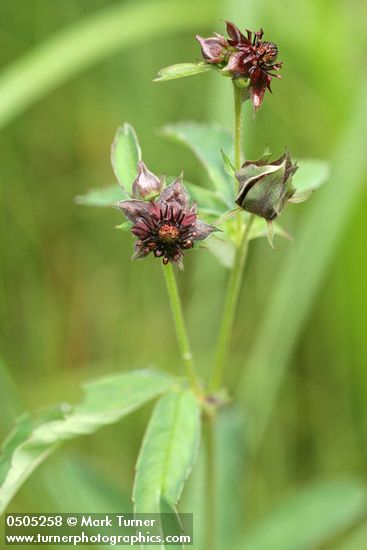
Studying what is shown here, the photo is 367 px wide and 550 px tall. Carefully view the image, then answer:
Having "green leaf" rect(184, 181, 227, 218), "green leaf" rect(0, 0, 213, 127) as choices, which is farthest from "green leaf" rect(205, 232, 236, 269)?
"green leaf" rect(0, 0, 213, 127)

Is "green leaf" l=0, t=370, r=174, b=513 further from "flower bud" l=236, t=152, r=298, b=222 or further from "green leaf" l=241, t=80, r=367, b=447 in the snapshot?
"green leaf" l=241, t=80, r=367, b=447

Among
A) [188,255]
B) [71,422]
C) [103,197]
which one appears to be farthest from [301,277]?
[71,422]

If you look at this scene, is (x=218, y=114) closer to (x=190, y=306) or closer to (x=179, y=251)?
(x=190, y=306)

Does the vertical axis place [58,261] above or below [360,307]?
above

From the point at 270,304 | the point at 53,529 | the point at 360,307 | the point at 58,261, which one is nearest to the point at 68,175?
the point at 58,261

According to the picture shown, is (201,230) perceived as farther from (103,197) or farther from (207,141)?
(207,141)

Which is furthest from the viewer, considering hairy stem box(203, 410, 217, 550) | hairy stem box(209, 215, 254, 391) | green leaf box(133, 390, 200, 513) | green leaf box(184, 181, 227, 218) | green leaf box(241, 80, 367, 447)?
green leaf box(241, 80, 367, 447)
